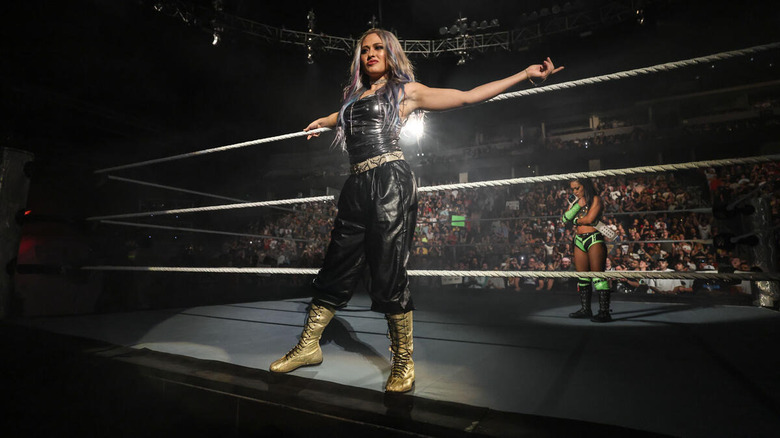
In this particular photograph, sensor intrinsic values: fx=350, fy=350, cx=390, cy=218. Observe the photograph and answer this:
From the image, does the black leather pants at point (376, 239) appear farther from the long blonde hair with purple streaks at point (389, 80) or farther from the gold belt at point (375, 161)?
the long blonde hair with purple streaks at point (389, 80)

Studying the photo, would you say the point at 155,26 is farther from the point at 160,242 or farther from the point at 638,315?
the point at 638,315

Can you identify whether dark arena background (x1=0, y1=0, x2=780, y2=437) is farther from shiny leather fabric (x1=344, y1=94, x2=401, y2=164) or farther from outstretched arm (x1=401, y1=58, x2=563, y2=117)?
shiny leather fabric (x1=344, y1=94, x2=401, y2=164)

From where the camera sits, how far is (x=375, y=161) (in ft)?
4.20

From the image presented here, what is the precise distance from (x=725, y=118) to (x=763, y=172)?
4876 mm

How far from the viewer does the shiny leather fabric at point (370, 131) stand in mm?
1298

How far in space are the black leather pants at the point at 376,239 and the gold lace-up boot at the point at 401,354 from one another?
0.05 m

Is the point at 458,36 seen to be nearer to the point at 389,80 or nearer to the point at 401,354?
the point at 389,80

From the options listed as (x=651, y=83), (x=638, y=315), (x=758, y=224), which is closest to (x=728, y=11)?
(x=651, y=83)

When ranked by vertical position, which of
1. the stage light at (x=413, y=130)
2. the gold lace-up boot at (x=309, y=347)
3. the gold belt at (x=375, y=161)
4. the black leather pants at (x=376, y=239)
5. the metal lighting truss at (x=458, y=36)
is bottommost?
the gold lace-up boot at (x=309, y=347)

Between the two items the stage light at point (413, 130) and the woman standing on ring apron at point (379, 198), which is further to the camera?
the stage light at point (413, 130)

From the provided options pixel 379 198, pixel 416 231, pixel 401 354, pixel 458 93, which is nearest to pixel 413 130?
pixel 416 231

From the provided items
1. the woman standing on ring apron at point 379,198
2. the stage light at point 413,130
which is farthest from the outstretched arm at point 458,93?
the stage light at point 413,130

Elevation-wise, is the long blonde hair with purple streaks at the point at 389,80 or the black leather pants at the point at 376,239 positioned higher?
the long blonde hair with purple streaks at the point at 389,80

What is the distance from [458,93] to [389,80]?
280mm
